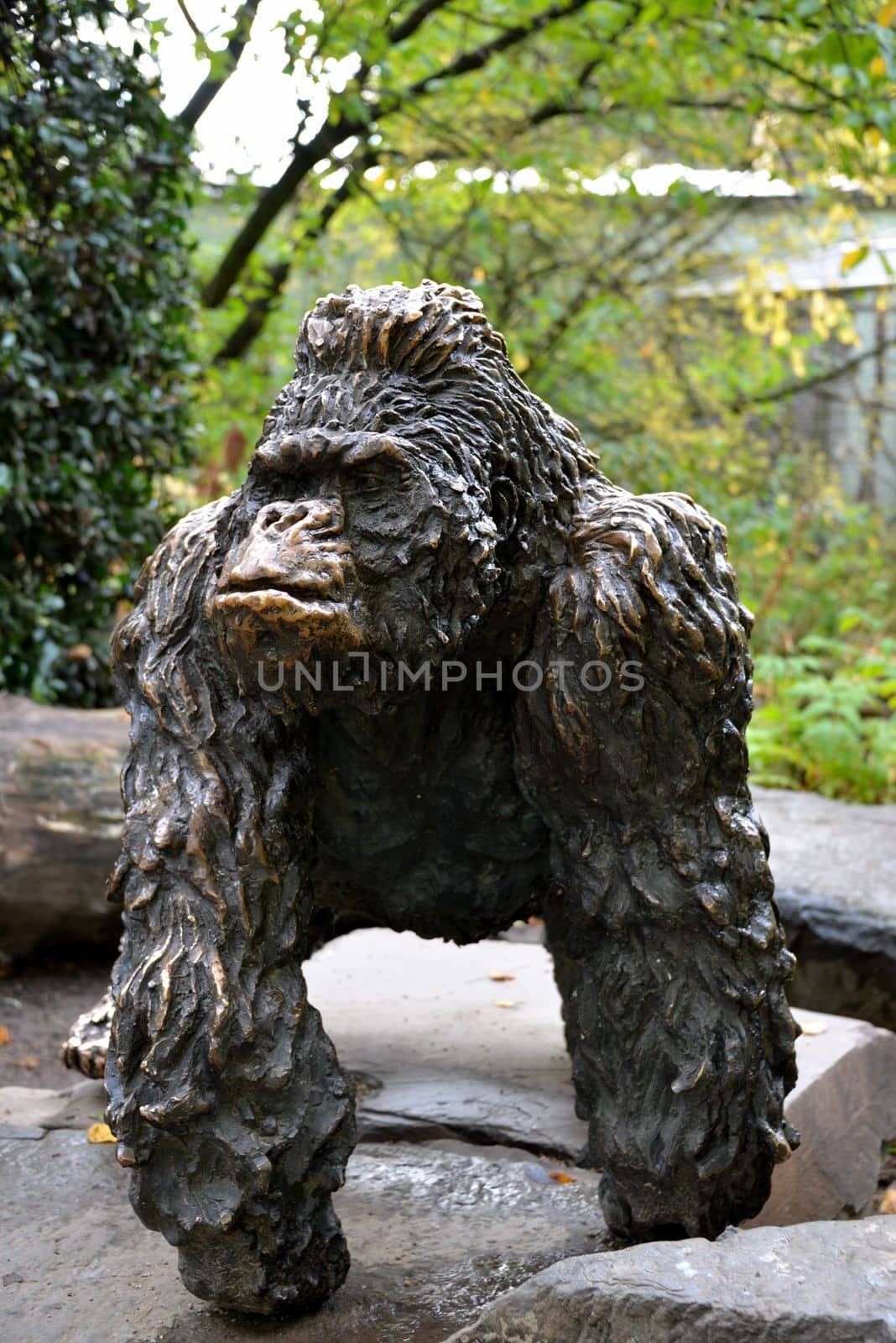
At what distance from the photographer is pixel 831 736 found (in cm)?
613

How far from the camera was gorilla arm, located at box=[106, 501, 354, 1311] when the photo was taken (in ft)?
6.23

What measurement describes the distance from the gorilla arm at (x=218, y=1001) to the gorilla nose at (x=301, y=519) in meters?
0.23

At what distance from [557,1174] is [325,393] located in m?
1.78

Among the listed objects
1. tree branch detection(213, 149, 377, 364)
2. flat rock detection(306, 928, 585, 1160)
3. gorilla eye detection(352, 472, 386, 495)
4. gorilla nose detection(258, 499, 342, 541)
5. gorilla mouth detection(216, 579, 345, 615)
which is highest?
tree branch detection(213, 149, 377, 364)

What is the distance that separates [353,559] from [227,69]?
416 centimetres

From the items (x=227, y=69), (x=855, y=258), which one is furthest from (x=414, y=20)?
(x=855, y=258)

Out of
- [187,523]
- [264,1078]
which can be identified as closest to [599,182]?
[187,523]

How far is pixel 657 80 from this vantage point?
7500mm

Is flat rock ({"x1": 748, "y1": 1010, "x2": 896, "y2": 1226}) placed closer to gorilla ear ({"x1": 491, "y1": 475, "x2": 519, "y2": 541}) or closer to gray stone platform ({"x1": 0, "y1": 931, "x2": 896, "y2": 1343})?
gray stone platform ({"x1": 0, "y1": 931, "x2": 896, "y2": 1343})

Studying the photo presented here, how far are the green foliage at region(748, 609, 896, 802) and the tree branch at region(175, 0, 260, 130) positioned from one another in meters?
3.74

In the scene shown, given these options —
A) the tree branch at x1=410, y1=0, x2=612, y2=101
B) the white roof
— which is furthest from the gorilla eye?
the white roof

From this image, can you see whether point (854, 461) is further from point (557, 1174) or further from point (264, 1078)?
point (264, 1078)

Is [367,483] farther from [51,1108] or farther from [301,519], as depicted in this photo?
[51,1108]

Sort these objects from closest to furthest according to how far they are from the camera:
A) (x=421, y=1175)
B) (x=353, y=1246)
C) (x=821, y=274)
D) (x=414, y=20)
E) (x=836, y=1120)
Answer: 1. (x=353, y=1246)
2. (x=421, y=1175)
3. (x=836, y=1120)
4. (x=414, y=20)
5. (x=821, y=274)
